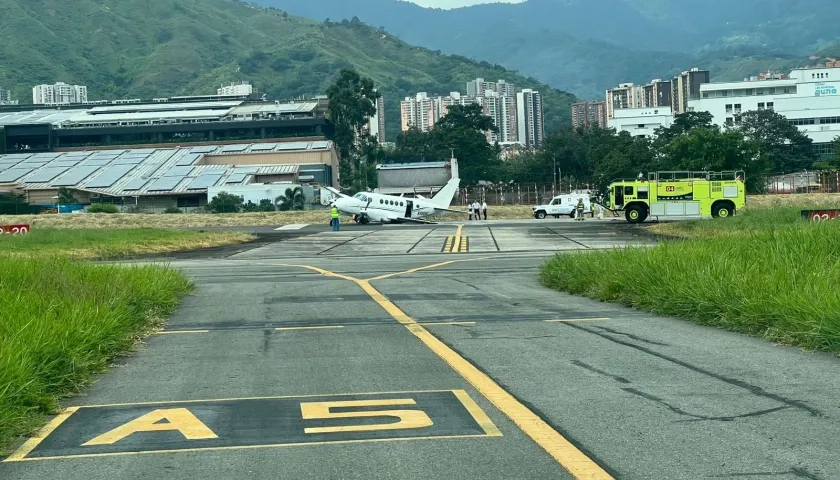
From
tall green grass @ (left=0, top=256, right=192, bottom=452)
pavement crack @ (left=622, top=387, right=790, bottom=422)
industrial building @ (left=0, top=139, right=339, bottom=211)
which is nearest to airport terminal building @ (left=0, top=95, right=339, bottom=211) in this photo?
industrial building @ (left=0, top=139, right=339, bottom=211)

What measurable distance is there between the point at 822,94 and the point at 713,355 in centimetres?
14500

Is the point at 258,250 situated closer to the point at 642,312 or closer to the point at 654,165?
the point at 642,312

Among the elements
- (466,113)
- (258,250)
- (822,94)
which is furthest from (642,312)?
(822,94)

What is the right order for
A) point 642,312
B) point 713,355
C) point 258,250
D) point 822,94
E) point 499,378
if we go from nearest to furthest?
point 499,378, point 713,355, point 642,312, point 258,250, point 822,94

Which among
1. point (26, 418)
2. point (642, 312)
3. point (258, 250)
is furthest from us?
point (258, 250)

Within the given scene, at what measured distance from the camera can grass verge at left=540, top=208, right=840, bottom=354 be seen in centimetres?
1039

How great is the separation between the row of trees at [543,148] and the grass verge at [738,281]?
74412 millimetres

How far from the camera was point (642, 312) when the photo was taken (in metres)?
13.9

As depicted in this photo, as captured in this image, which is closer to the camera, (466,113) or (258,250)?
(258,250)

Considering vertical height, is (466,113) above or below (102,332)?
above

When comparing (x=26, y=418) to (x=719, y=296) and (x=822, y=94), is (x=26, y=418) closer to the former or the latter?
(x=719, y=296)

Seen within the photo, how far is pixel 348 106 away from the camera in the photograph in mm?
126688

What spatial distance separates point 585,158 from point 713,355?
109 m

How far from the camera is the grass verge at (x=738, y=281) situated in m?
10.4
